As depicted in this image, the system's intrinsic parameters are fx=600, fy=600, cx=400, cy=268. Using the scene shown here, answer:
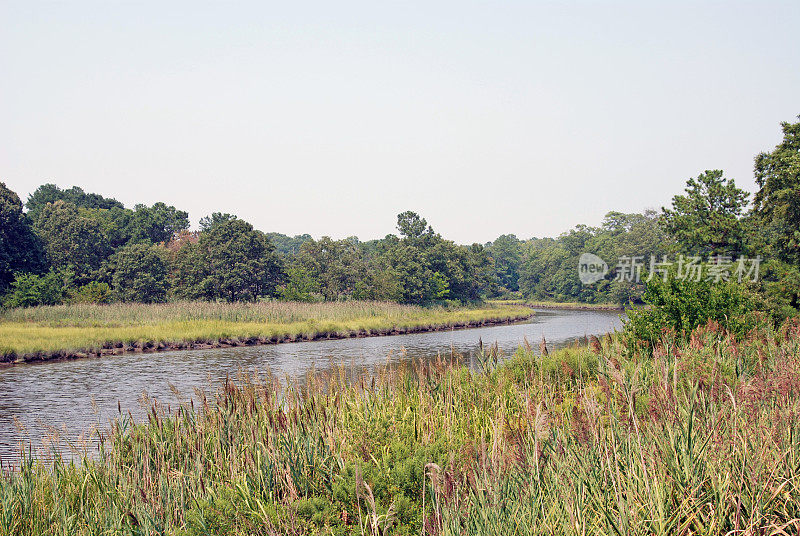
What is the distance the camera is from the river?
13.0 meters

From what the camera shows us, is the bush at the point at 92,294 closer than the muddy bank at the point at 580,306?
Yes

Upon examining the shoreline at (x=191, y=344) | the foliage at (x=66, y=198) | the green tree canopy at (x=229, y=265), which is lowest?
the shoreline at (x=191, y=344)

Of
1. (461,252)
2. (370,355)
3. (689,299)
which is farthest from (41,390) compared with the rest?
(461,252)

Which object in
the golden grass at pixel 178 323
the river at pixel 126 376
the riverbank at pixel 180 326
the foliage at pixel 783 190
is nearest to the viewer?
the river at pixel 126 376

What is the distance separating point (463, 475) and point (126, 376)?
1923cm

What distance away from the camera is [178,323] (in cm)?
3416

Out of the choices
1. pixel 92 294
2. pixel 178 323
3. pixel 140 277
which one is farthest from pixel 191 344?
pixel 140 277

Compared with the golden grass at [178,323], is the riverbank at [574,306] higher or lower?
lower

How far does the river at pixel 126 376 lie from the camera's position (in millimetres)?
13047

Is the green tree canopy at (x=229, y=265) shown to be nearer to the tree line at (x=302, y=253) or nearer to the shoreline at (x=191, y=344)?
the tree line at (x=302, y=253)

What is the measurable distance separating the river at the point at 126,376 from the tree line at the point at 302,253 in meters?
10.7
